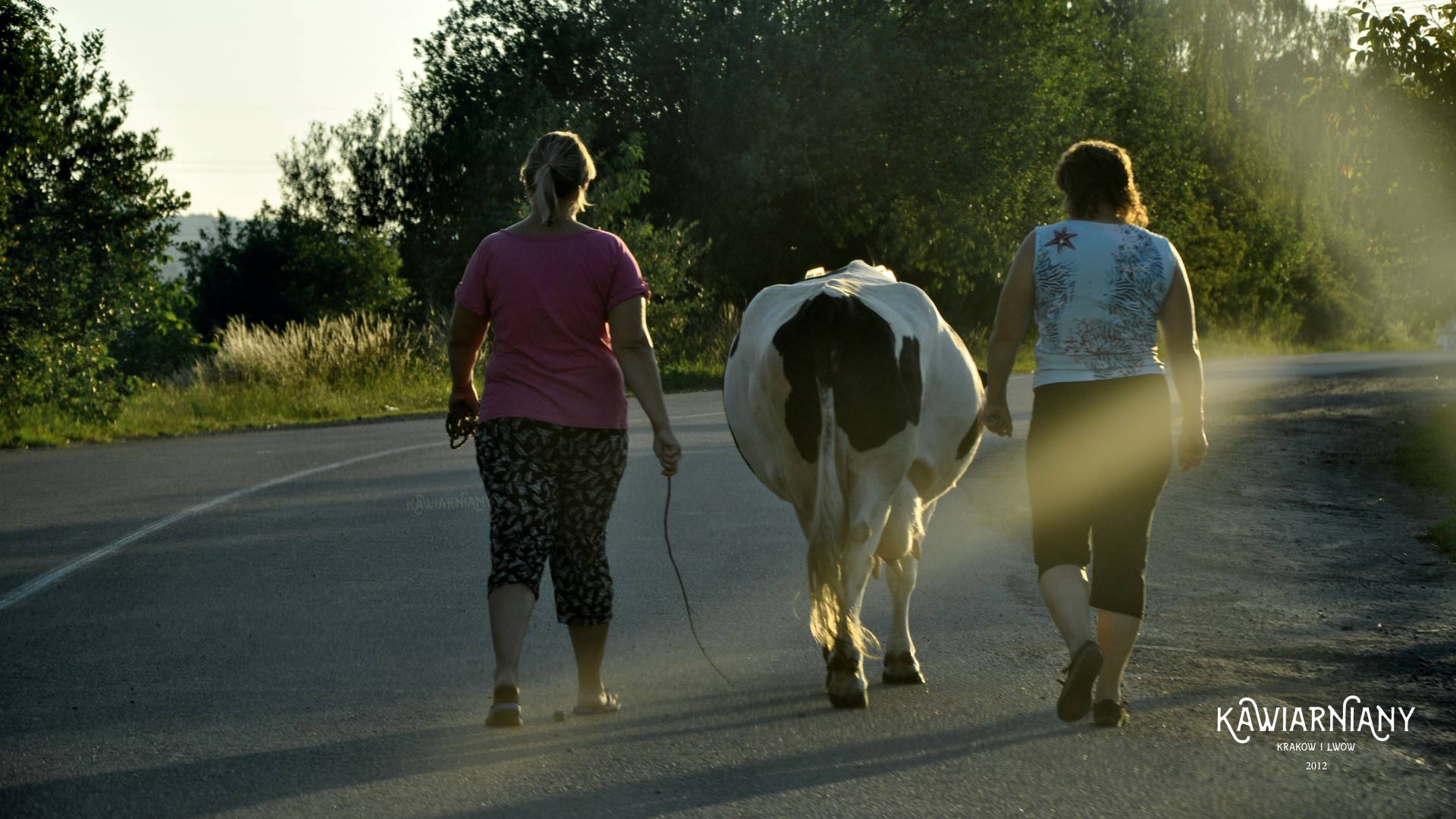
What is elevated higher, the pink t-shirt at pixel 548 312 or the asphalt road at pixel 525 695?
the pink t-shirt at pixel 548 312

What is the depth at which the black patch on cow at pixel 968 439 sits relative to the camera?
6309 millimetres

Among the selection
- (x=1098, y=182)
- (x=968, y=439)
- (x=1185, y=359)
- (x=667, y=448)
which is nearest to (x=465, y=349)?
(x=667, y=448)

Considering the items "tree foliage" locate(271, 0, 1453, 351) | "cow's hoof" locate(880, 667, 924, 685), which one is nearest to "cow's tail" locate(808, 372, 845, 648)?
"cow's hoof" locate(880, 667, 924, 685)

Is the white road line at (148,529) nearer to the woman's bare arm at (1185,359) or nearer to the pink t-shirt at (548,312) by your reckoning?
the pink t-shirt at (548,312)

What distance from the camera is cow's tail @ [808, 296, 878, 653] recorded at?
5.42 metres

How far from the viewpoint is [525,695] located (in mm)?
5660

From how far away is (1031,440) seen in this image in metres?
5.23

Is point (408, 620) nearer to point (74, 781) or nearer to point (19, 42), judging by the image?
point (74, 781)

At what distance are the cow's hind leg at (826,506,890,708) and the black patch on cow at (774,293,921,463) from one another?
321 mm

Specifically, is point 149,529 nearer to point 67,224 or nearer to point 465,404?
point 465,404

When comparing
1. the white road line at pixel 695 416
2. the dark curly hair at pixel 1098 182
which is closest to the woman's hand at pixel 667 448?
the dark curly hair at pixel 1098 182

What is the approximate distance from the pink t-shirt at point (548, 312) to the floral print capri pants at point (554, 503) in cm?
7

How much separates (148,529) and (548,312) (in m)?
6.00

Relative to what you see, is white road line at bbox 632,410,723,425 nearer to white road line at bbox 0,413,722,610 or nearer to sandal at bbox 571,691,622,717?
white road line at bbox 0,413,722,610
